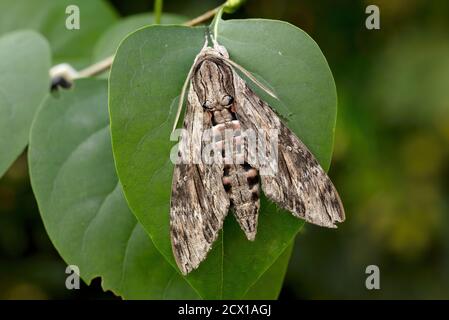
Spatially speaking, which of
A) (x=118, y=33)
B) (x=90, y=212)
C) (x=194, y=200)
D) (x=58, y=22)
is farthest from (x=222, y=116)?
(x=58, y=22)

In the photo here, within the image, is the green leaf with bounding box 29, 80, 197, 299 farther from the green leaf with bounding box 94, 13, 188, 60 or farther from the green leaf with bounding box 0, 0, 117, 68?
the green leaf with bounding box 0, 0, 117, 68

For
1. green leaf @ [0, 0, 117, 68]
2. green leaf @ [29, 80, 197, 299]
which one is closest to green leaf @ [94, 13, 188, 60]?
green leaf @ [0, 0, 117, 68]

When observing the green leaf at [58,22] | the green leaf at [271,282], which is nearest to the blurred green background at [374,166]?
the green leaf at [58,22]

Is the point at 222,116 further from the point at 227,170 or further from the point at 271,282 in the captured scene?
the point at 271,282

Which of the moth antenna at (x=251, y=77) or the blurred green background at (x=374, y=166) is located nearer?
the moth antenna at (x=251, y=77)

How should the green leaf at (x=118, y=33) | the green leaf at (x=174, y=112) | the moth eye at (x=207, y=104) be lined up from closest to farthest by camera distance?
the green leaf at (x=174, y=112)
the moth eye at (x=207, y=104)
the green leaf at (x=118, y=33)

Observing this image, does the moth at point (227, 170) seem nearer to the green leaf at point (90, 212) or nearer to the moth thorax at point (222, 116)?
the moth thorax at point (222, 116)
